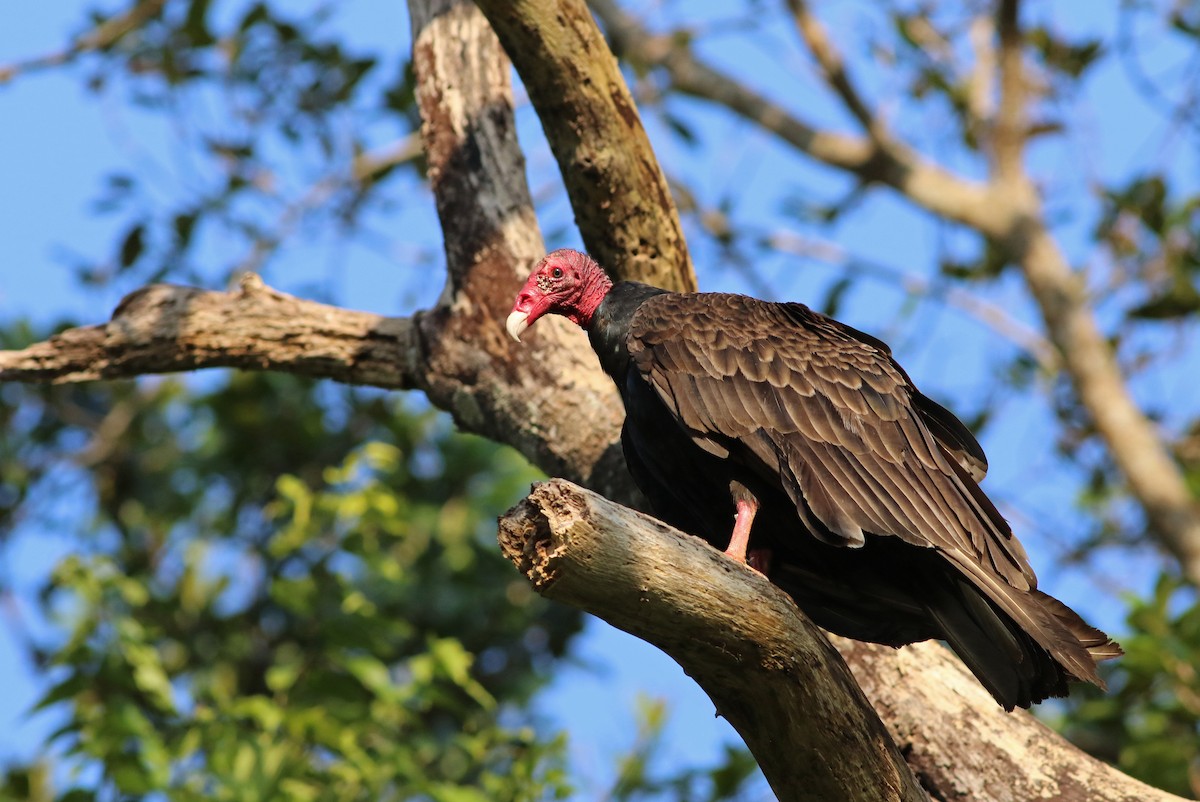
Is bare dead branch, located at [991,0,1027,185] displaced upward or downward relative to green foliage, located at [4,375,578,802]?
upward

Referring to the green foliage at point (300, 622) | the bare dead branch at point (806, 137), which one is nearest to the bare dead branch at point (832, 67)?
the bare dead branch at point (806, 137)

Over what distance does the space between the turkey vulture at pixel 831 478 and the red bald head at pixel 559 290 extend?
0.21 m

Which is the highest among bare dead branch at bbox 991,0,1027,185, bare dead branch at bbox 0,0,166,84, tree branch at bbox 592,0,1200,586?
bare dead branch at bbox 991,0,1027,185

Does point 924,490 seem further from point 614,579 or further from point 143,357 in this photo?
point 143,357

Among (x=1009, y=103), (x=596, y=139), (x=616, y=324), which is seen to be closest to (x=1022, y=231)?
(x=1009, y=103)

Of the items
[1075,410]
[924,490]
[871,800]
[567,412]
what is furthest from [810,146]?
[871,800]

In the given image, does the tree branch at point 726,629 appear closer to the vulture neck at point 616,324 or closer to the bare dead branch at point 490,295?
the vulture neck at point 616,324

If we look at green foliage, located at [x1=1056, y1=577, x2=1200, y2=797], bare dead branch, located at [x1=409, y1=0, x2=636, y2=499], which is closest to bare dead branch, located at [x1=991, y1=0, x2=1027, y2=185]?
green foliage, located at [x1=1056, y1=577, x2=1200, y2=797]

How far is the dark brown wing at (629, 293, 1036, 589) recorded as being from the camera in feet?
11.2

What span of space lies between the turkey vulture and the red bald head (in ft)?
0.69

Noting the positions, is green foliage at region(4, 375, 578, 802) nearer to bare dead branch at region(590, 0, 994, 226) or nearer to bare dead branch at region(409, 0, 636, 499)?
bare dead branch at region(409, 0, 636, 499)

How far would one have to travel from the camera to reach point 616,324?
3.97 meters

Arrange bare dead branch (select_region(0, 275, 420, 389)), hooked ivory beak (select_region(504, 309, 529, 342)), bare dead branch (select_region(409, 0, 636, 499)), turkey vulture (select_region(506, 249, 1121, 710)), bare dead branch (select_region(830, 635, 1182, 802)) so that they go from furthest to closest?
bare dead branch (select_region(0, 275, 420, 389)), bare dead branch (select_region(409, 0, 636, 499)), hooked ivory beak (select_region(504, 309, 529, 342)), bare dead branch (select_region(830, 635, 1182, 802)), turkey vulture (select_region(506, 249, 1121, 710))

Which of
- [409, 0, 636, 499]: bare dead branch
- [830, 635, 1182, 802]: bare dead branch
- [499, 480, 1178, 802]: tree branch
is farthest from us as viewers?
[409, 0, 636, 499]: bare dead branch
